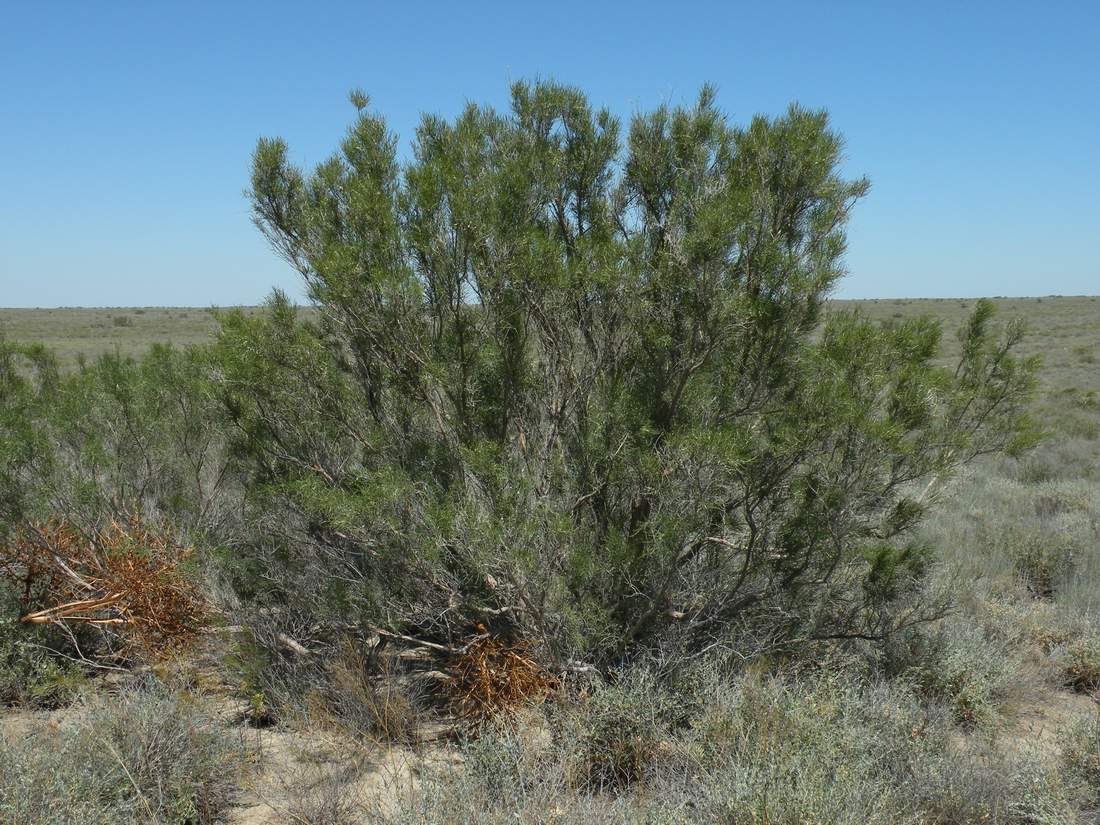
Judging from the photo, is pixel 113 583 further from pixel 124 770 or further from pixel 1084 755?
pixel 1084 755

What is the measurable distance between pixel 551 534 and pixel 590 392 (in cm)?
98

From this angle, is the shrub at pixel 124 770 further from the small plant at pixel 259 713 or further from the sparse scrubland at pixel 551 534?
the small plant at pixel 259 713

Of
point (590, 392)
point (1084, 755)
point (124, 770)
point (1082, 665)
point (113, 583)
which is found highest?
point (590, 392)

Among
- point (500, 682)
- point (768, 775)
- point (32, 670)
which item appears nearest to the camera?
point (768, 775)

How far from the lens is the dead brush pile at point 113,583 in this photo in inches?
195

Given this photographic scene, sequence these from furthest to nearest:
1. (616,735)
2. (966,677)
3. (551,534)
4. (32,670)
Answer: (32,670), (966,677), (551,534), (616,735)

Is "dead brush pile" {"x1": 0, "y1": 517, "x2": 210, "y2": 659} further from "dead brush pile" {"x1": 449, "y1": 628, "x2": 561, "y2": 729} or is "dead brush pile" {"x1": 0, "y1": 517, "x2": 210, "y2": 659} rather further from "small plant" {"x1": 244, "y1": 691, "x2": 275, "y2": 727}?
"dead brush pile" {"x1": 449, "y1": 628, "x2": 561, "y2": 729}

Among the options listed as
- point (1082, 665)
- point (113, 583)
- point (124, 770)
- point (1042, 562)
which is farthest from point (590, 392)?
point (1042, 562)

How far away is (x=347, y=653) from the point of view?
459 centimetres

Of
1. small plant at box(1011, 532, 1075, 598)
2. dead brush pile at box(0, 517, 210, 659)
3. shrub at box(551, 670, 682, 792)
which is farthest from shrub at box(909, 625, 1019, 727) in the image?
dead brush pile at box(0, 517, 210, 659)

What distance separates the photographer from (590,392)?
4.58 meters

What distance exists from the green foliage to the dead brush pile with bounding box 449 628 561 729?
16 centimetres

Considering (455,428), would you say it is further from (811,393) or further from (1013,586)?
(1013,586)

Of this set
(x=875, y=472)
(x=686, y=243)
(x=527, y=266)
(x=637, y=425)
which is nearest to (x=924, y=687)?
(x=875, y=472)
